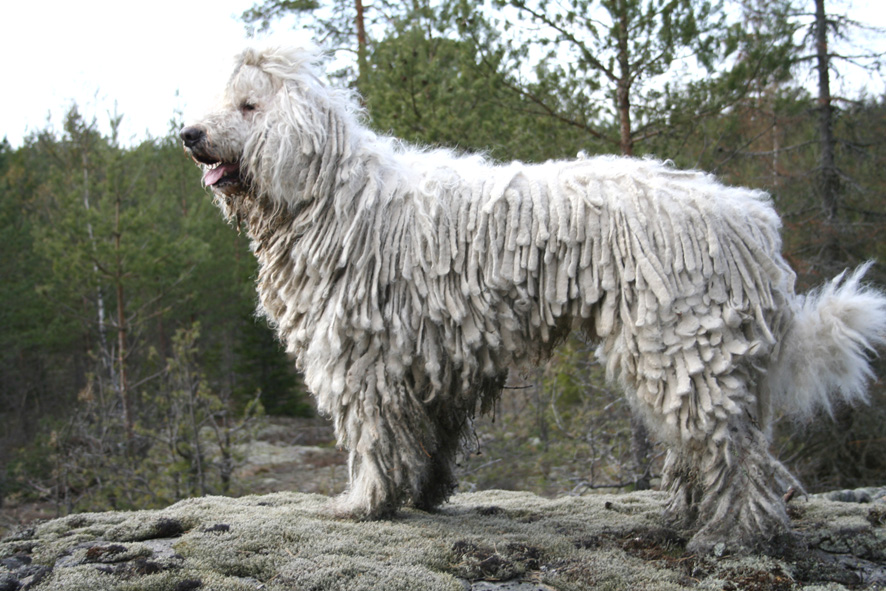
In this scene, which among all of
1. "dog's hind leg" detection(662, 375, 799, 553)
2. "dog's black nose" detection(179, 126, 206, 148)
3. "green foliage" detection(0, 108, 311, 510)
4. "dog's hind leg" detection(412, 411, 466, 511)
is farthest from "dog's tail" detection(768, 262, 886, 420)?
"green foliage" detection(0, 108, 311, 510)

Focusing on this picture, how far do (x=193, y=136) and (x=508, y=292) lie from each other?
5.83ft

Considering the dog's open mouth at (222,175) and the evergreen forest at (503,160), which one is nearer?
the dog's open mouth at (222,175)

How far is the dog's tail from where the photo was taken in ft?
11.4

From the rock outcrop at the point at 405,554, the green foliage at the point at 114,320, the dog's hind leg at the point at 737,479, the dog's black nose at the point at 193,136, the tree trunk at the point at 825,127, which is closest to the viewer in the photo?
the rock outcrop at the point at 405,554

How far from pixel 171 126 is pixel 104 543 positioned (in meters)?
15.6

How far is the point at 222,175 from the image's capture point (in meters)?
3.80

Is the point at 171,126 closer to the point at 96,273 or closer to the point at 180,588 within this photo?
the point at 96,273

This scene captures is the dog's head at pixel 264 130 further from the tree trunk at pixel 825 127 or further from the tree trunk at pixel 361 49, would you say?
the tree trunk at pixel 825 127

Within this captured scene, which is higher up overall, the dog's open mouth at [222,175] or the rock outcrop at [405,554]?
the dog's open mouth at [222,175]

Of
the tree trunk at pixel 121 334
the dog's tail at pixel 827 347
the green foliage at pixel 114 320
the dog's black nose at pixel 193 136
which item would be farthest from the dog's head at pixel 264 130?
the tree trunk at pixel 121 334

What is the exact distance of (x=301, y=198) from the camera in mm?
3836

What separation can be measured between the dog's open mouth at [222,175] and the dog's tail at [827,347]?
2.89 m

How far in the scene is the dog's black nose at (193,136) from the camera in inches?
143

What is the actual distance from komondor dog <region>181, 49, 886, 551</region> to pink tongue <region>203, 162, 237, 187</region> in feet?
0.03
